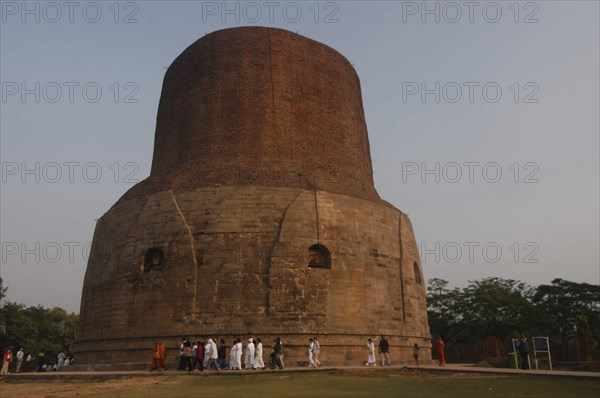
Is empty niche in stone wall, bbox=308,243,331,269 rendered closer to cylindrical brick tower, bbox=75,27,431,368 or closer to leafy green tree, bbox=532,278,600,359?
cylindrical brick tower, bbox=75,27,431,368

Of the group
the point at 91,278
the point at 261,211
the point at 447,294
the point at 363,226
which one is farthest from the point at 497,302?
the point at 91,278

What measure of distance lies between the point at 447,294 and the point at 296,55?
20.7m

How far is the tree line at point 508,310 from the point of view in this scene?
31.5m

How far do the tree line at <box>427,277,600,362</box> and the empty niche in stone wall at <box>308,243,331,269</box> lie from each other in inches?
722

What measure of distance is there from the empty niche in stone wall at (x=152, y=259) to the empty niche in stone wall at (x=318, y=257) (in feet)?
14.8

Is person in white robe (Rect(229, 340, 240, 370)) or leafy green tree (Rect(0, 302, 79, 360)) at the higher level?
leafy green tree (Rect(0, 302, 79, 360))

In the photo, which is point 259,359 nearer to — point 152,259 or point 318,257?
point 318,257

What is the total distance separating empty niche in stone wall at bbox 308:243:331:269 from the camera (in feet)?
53.5

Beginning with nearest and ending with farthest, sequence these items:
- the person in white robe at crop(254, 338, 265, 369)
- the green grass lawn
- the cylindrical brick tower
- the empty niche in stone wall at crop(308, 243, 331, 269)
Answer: the green grass lawn < the person in white robe at crop(254, 338, 265, 369) < the cylindrical brick tower < the empty niche in stone wall at crop(308, 243, 331, 269)

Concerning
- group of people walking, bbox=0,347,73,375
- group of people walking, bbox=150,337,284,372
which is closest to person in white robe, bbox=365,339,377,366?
group of people walking, bbox=150,337,284,372

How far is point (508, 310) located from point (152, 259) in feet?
78.0

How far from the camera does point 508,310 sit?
1291 inches

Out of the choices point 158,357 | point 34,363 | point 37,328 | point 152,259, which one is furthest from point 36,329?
point 158,357

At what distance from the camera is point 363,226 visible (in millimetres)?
17359
